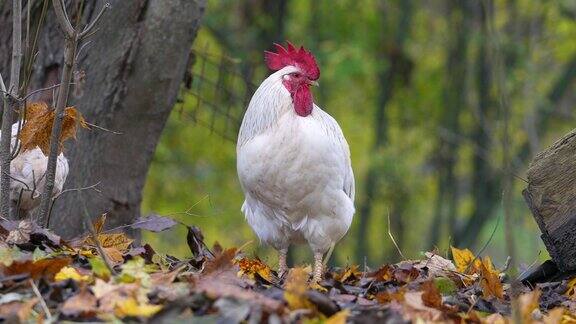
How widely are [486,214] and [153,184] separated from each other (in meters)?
6.50

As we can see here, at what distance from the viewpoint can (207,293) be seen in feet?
12.1

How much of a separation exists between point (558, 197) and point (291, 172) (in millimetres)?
1517

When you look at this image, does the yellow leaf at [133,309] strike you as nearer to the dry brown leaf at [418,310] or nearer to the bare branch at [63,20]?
the dry brown leaf at [418,310]

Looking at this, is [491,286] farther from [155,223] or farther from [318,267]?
[155,223]

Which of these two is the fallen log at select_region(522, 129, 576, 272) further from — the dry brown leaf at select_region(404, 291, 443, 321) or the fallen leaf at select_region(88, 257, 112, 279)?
the fallen leaf at select_region(88, 257, 112, 279)

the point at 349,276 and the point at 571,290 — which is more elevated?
the point at 571,290

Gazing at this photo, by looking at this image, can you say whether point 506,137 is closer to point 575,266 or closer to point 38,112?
point 575,266

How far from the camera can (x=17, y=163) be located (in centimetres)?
601

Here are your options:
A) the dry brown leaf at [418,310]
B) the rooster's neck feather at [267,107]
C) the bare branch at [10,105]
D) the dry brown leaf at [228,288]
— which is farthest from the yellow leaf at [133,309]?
the rooster's neck feather at [267,107]

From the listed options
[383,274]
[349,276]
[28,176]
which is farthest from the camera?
[28,176]

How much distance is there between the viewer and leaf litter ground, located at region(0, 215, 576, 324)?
358 cm

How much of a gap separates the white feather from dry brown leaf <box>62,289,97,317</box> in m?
2.04

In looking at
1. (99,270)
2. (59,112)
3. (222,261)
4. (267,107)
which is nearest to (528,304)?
(222,261)

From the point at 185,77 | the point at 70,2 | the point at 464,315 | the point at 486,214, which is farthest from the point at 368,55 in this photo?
the point at 464,315
